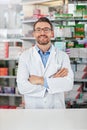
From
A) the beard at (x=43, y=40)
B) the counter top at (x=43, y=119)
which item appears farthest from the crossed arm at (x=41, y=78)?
the counter top at (x=43, y=119)

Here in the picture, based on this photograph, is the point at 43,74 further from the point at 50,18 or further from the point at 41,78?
the point at 50,18

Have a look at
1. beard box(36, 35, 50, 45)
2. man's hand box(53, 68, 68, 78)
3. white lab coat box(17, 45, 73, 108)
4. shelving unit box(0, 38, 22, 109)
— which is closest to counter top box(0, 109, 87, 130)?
white lab coat box(17, 45, 73, 108)

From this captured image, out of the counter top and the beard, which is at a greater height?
the beard

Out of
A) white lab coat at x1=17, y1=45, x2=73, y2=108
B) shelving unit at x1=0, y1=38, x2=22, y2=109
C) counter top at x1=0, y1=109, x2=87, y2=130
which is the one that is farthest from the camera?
shelving unit at x1=0, y1=38, x2=22, y2=109

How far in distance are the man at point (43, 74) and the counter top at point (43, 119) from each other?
0.49 m

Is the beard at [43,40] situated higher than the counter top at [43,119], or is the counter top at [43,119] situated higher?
the beard at [43,40]

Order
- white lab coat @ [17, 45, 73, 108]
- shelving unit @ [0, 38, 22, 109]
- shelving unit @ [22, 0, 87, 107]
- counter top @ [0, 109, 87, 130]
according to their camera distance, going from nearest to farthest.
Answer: counter top @ [0, 109, 87, 130] → white lab coat @ [17, 45, 73, 108] → shelving unit @ [22, 0, 87, 107] → shelving unit @ [0, 38, 22, 109]

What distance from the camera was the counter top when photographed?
5.01ft

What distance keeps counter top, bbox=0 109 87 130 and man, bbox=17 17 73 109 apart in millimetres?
491

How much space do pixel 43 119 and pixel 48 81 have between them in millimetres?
803

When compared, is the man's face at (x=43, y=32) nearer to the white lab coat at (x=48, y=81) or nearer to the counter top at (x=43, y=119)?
the white lab coat at (x=48, y=81)

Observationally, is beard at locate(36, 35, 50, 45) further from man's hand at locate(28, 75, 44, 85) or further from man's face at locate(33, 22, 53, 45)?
man's hand at locate(28, 75, 44, 85)

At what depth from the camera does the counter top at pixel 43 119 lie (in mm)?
1526

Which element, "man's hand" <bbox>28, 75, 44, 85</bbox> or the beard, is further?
the beard
